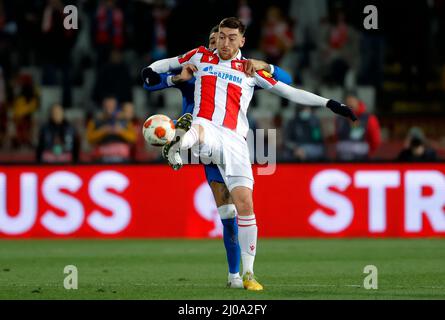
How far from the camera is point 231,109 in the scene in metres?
9.46

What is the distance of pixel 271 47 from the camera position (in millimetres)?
20062

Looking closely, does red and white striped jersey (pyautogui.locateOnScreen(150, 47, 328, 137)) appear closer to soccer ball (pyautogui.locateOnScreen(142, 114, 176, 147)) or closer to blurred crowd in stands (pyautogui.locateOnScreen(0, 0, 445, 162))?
soccer ball (pyautogui.locateOnScreen(142, 114, 176, 147))

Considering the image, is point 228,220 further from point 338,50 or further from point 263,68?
point 338,50

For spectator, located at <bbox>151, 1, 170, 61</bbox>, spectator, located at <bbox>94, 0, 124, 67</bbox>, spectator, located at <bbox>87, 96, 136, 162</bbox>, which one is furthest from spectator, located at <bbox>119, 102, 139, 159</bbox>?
spectator, located at <bbox>94, 0, 124, 67</bbox>

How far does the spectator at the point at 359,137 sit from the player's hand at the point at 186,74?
312 inches

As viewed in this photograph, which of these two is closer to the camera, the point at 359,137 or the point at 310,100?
the point at 310,100

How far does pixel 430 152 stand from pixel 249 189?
316 inches

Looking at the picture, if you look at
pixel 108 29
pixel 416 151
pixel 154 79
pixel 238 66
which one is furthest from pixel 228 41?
pixel 108 29

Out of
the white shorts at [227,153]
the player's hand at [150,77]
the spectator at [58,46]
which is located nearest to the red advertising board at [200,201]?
the spectator at [58,46]

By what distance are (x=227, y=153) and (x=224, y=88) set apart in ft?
1.88

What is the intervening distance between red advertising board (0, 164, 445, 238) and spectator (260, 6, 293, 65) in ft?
14.9

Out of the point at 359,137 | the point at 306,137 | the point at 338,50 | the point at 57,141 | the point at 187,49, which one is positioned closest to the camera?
the point at 57,141

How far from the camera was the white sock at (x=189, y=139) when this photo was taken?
8.97 metres

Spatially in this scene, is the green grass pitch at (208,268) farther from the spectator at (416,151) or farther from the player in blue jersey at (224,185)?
the spectator at (416,151)
